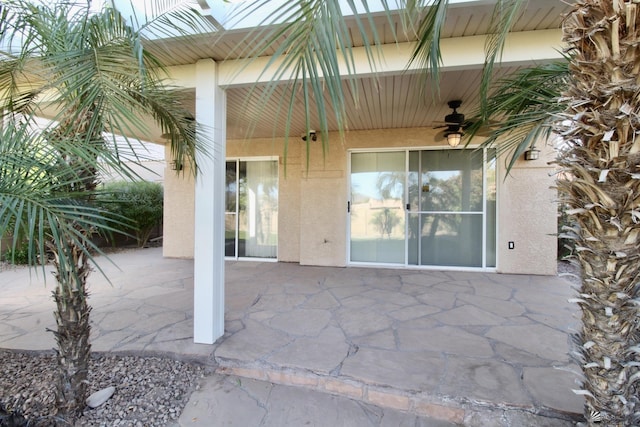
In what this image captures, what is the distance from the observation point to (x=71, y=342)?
200 centimetres

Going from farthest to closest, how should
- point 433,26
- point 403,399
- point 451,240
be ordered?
point 451,240
point 403,399
point 433,26

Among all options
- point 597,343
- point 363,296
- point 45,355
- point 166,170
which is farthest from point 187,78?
point 166,170

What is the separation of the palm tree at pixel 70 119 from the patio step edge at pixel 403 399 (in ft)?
4.57

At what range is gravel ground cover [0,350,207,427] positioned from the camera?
207 cm

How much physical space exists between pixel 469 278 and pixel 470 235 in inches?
35.8

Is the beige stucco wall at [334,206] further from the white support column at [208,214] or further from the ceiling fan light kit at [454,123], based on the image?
the white support column at [208,214]

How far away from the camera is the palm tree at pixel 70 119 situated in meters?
1.42

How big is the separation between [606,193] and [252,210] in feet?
19.8

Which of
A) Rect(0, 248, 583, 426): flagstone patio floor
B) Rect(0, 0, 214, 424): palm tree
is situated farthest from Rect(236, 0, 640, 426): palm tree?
Rect(0, 0, 214, 424): palm tree

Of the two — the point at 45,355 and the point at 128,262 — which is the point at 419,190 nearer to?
the point at 45,355

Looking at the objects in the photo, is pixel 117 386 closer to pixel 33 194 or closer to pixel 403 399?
pixel 33 194

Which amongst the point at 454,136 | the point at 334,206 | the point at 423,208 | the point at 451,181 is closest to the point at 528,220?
the point at 451,181

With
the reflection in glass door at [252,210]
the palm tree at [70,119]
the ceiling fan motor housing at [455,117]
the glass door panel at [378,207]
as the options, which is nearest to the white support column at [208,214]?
the palm tree at [70,119]

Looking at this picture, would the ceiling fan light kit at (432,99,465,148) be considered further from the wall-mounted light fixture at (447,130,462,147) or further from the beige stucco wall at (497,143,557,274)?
the beige stucco wall at (497,143,557,274)
